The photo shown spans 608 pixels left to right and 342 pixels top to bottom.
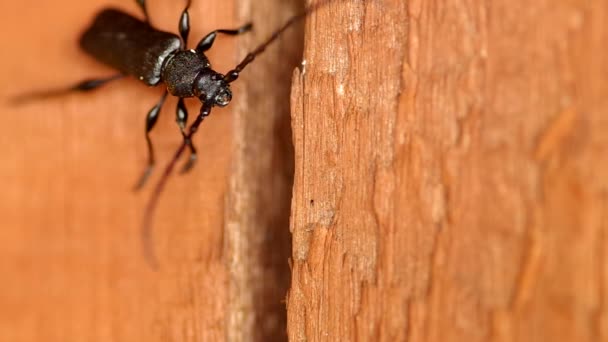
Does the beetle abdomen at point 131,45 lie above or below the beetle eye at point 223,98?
above

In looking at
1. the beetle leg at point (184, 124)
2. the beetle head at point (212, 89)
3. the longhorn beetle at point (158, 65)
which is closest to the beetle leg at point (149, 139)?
the longhorn beetle at point (158, 65)

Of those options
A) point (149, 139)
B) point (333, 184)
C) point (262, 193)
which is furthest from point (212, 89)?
point (333, 184)

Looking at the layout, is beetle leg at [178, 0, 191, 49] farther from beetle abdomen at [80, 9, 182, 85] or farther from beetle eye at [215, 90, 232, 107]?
beetle eye at [215, 90, 232, 107]

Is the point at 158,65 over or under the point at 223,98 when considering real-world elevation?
over

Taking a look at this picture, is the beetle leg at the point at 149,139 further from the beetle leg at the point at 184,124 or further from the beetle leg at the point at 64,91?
the beetle leg at the point at 64,91

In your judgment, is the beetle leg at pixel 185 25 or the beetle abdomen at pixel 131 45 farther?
the beetle abdomen at pixel 131 45

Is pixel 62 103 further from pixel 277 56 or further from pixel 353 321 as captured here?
pixel 353 321

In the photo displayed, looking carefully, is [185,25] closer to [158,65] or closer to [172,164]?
[158,65]
